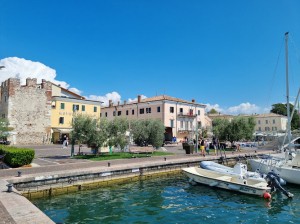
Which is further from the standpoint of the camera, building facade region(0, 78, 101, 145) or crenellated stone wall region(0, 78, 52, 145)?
building facade region(0, 78, 101, 145)

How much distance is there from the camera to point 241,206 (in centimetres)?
1340

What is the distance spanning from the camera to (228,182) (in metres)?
16.3

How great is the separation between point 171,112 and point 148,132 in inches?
987

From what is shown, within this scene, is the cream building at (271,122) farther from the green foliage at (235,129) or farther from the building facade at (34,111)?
the building facade at (34,111)

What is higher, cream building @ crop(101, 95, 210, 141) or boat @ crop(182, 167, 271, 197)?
cream building @ crop(101, 95, 210, 141)

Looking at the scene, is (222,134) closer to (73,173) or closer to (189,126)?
(189,126)

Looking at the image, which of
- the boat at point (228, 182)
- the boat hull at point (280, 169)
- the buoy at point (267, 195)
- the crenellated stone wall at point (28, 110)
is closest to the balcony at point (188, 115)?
the crenellated stone wall at point (28, 110)

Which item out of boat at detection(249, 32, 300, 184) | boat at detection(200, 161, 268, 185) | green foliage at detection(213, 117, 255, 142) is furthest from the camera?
green foliage at detection(213, 117, 255, 142)

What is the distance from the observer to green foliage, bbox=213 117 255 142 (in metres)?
36.6

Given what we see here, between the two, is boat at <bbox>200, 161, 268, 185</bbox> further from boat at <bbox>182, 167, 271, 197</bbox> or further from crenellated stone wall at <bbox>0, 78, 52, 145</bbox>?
crenellated stone wall at <bbox>0, 78, 52, 145</bbox>

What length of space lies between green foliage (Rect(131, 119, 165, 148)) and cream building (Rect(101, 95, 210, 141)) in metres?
22.2

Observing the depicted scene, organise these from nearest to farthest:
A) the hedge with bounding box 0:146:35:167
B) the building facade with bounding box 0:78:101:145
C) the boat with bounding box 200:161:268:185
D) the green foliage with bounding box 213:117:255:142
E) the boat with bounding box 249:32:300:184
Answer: the boat with bounding box 200:161:268:185, the hedge with bounding box 0:146:35:167, the boat with bounding box 249:32:300:184, the green foliage with bounding box 213:117:255:142, the building facade with bounding box 0:78:101:145

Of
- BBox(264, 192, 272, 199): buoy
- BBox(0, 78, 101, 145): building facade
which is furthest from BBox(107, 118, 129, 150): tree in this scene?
BBox(0, 78, 101, 145): building facade

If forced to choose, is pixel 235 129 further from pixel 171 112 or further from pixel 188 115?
pixel 188 115
